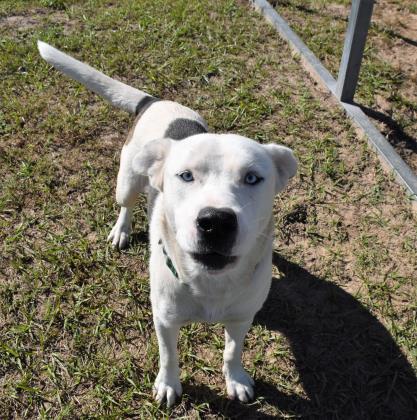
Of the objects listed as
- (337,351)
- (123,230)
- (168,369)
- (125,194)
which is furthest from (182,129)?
(337,351)

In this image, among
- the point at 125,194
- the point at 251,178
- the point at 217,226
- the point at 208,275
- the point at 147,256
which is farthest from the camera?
the point at 147,256

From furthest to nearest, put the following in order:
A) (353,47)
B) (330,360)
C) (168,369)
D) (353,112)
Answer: (353,112)
(353,47)
(330,360)
(168,369)

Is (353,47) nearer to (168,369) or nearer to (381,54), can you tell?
(381,54)

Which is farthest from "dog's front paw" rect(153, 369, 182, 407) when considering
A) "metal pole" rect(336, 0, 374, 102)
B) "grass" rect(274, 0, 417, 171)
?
"metal pole" rect(336, 0, 374, 102)

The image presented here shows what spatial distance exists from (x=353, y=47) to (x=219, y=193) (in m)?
3.76

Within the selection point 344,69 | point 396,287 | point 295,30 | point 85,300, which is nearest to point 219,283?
point 85,300

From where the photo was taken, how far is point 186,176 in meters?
2.54

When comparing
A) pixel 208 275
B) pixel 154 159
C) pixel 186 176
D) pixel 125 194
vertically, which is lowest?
pixel 125 194

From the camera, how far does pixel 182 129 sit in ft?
11.4

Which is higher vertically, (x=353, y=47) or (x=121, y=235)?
(x=353, y=47)

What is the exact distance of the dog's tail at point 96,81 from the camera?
13.0ft

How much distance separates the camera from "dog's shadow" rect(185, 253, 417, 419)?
3.35 m

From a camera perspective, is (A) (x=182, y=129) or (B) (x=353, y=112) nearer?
(A) (x=182, y=129)

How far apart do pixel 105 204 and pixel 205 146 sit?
2.34 meters
